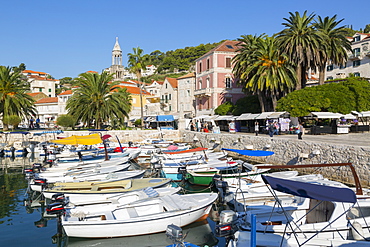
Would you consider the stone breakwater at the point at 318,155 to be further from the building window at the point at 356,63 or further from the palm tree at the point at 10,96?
the building window at the point at 356,63

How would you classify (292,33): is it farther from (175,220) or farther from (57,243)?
(57,243)

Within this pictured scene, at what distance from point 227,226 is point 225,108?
4171 cm

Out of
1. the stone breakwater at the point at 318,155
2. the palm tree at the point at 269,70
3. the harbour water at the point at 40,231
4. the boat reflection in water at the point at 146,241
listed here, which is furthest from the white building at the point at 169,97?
the boat reflection in water at the point at 146,241

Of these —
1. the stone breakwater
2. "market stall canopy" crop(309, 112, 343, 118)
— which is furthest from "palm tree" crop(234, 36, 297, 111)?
the stone breakwater

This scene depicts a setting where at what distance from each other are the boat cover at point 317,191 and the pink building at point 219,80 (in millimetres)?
45963

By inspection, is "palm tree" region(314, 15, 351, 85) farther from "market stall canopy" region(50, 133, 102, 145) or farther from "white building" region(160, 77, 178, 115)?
"white building" region(160, 77, 178, 115)

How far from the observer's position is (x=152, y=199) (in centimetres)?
1264

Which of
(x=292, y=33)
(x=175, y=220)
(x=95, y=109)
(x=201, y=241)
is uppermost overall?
(x=292, y=33)

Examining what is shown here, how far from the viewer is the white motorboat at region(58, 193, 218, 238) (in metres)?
10.9

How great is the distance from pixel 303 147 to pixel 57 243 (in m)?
17.4

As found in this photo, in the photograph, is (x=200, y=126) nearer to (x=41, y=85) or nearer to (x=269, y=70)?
(x=269, y=70)

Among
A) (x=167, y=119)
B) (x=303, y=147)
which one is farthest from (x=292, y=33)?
(x=167, y=119)

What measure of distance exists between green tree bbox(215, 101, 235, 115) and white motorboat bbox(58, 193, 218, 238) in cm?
3735

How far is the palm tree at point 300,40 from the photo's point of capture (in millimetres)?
36844
